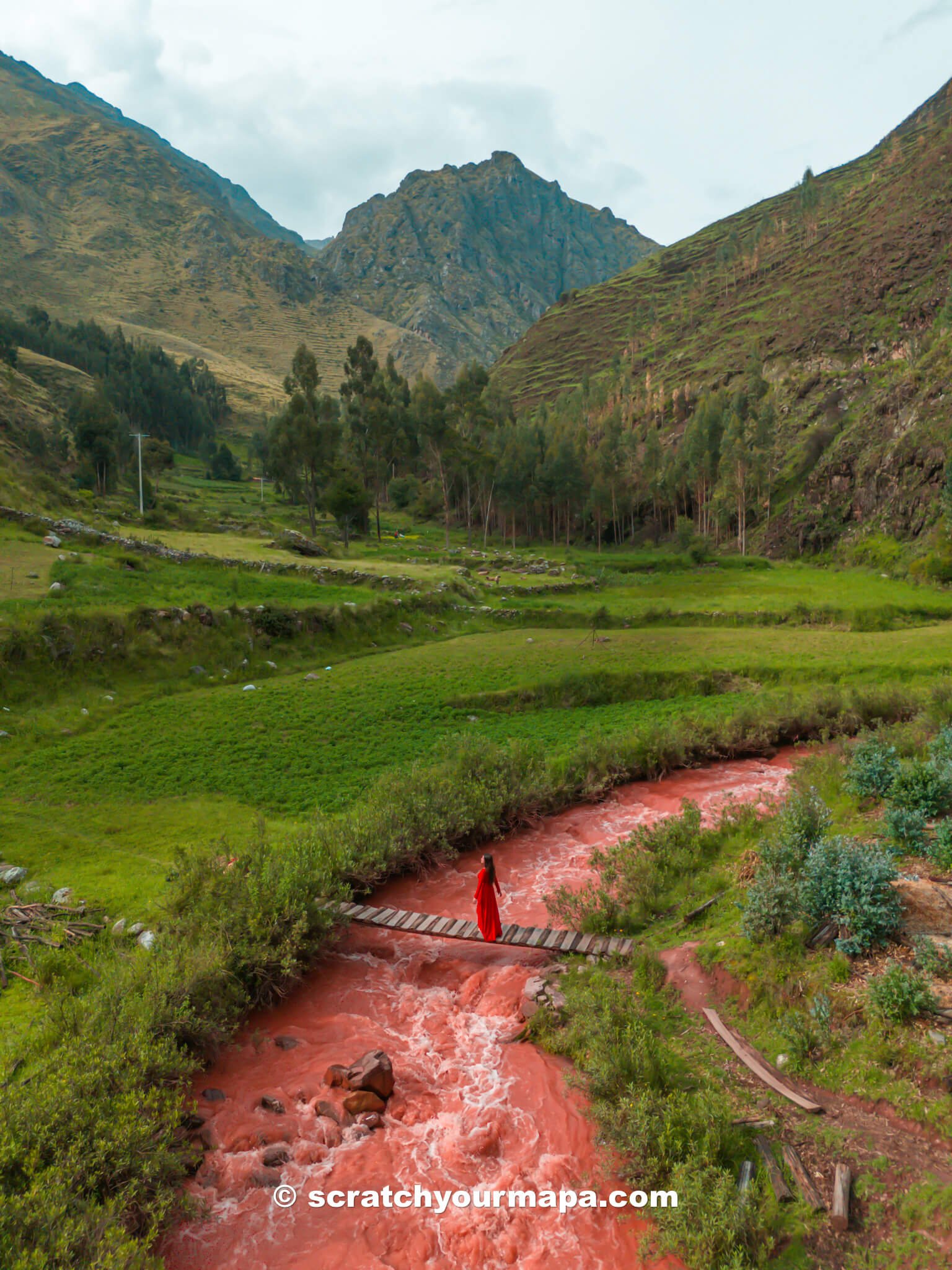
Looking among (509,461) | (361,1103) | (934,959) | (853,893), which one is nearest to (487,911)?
(361,1103)

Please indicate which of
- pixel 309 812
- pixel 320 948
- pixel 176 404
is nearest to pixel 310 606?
pixel 309 812

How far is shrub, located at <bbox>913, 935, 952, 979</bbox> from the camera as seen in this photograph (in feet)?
24.5

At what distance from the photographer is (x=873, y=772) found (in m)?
12.3

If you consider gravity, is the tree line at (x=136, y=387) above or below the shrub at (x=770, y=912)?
above

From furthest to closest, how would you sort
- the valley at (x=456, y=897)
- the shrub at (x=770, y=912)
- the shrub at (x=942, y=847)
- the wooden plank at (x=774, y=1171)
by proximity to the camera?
the shrub at (x=942, y=847), the shrub at (x=770, y=912), the valley at (x=456, y=897), the wooden plank at (x=774, y=1171)

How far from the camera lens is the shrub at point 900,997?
7008 mm

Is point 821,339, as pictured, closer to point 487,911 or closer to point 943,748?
point 943,748

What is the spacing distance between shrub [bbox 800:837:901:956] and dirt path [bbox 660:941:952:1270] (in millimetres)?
1956

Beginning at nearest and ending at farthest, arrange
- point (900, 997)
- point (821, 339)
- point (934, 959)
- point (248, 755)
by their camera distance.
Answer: point (900, 997), point (934, 959), point (248, 755), point (821, 339)

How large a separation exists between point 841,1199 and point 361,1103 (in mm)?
4936

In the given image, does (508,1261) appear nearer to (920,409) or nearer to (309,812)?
(309,812)

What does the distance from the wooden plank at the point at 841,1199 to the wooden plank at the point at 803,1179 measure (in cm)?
12

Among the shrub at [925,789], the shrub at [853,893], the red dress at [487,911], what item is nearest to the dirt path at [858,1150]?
the shrub at [853,893]

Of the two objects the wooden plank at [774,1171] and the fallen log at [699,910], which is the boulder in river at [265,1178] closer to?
the wooden plank at [774,1171]
